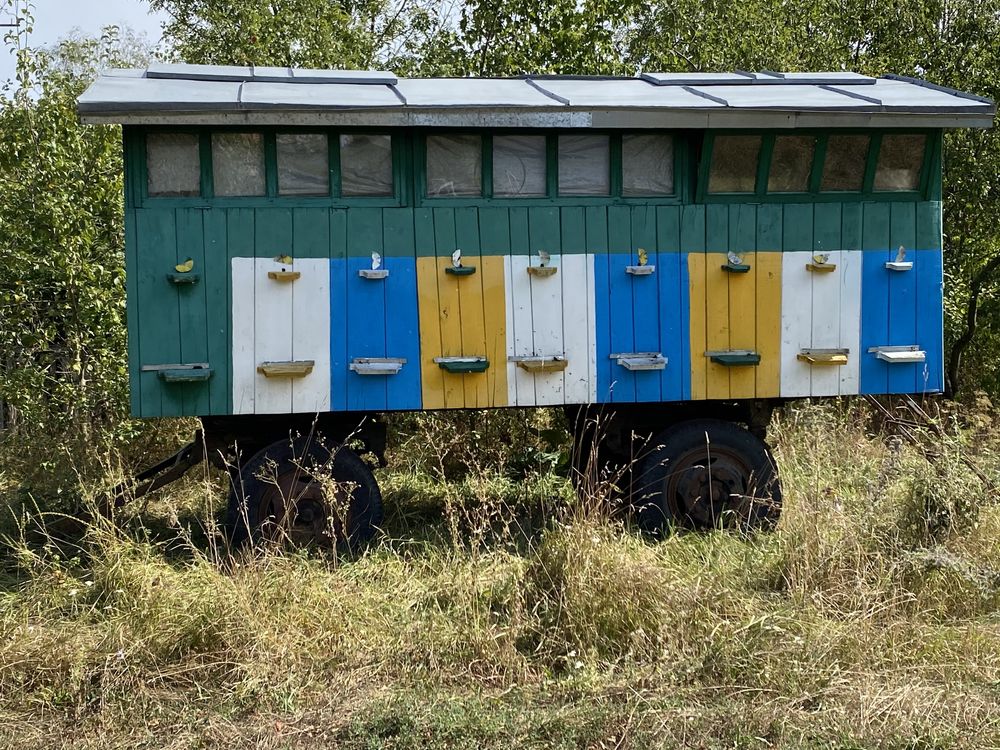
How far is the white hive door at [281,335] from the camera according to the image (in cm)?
617

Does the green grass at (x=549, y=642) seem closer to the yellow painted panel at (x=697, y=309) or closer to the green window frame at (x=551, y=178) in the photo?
the yellow painted panel at (x=697, y=309)

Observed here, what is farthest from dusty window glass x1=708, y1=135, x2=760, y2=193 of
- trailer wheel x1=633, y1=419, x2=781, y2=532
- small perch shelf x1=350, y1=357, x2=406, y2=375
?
small perch shelf x1=350, y1=357, x2=406, y2=375

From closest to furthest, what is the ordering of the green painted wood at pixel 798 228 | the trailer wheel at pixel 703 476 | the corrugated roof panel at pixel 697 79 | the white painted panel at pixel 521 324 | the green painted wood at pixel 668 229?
the white painted panel at pixel 521 324
the green painted wood at pixel 668 229
the green painted wood at pixel 798 228
the trailer wheel at pixel 703 476
the corrugated roof panel at pixel 697 79

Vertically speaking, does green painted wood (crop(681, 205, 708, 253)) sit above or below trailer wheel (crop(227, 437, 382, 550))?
above

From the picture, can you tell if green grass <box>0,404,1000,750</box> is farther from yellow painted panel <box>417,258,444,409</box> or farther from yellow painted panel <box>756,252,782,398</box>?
yellow painted panel <box>417,258,444,409</box>

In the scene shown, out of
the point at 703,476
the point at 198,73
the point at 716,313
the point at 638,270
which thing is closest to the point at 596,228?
the point at 638,270

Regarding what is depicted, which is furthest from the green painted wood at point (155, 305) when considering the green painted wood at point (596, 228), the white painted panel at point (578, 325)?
the green painted wood at point (596, 228)

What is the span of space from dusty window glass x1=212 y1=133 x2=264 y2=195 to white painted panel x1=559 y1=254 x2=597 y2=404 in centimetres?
208

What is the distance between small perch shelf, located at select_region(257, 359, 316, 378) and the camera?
20.2 ft

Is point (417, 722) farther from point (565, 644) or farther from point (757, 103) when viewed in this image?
point (757, 103)

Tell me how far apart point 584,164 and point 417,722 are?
384 cm

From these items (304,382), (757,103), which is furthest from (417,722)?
(757,103)

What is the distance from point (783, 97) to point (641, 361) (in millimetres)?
2049

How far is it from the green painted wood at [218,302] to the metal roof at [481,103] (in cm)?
68
